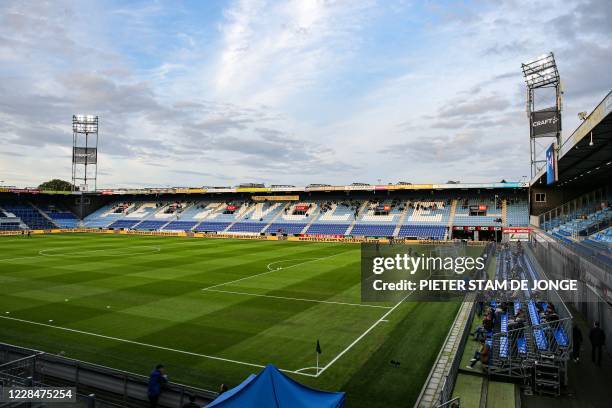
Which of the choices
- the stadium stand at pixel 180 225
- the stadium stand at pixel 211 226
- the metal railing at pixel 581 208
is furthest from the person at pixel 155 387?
the stadium stand at pixel 180 225

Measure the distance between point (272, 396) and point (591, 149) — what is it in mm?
20501

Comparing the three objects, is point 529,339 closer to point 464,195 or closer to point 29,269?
point 29,269

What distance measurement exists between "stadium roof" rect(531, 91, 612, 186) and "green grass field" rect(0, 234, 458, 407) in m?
9.60

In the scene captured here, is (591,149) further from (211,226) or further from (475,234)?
(211,226)

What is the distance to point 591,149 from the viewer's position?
68.6 ft

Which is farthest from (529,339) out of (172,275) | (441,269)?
(172,275)

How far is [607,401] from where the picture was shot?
11.0m

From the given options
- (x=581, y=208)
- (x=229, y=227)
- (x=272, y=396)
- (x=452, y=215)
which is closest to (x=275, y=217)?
(x=229, y=227)

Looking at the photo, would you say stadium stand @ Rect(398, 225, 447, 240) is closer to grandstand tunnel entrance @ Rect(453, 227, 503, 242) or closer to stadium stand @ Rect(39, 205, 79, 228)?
grandstand tunnel entrance @ Rect(453, 227, 503, 242)

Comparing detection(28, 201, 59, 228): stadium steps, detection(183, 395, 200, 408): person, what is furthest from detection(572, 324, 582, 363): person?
detection(28, 201, 59, 228): stadium steps

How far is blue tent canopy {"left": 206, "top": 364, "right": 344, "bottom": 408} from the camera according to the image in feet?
26.3

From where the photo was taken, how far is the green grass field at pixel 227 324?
43.4ft

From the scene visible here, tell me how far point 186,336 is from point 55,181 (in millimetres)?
156526

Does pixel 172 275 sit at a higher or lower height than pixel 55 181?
lower
